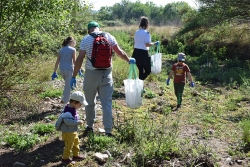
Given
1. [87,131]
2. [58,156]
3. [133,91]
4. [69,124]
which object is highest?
[133,91]

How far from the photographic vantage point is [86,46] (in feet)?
15.4

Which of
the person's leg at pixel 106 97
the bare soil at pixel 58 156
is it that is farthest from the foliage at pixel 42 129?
the person's leg at pixel 106 97

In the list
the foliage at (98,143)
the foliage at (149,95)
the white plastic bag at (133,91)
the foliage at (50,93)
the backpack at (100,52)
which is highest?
the backpack at (100,52)

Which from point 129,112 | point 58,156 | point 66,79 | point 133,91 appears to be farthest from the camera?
point 129,112

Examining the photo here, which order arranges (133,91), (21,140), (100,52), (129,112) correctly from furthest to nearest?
(129,112) < (133,91) < (21,140) < (100,52)

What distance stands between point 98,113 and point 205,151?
257cm

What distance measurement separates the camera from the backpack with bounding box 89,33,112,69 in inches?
182

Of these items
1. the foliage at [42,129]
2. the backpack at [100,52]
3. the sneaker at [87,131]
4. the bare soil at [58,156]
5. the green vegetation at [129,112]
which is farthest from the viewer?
the foliage at [42,129]

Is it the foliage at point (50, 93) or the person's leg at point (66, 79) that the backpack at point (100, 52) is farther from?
the foliage at point (50, 93)

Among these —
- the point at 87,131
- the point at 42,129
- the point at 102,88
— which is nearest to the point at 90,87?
the point at 102,88

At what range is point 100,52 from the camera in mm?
4633

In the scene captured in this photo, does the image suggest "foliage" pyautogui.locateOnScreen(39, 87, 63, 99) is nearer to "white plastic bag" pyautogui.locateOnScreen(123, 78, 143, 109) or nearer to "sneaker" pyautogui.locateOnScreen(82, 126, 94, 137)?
"sneaker" pyautogui.locateOnScreen(82, 126, 94, 137)

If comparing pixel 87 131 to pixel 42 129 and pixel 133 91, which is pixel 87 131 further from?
pixel 133 91

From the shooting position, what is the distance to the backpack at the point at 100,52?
4.62 m
